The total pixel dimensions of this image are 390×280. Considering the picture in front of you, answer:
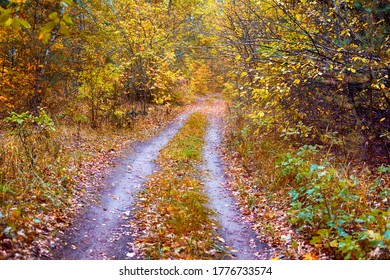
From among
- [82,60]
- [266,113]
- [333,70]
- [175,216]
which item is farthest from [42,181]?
[82,60]

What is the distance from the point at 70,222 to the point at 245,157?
6908 mm

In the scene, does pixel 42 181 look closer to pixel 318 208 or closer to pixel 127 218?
pixel 127 218

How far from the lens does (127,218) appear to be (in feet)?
23.3

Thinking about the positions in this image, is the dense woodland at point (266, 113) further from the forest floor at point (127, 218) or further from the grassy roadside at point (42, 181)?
the forest floor at point (127, 218)

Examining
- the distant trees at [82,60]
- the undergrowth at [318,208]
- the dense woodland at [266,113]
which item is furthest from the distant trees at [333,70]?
the distant trees at [82,60]

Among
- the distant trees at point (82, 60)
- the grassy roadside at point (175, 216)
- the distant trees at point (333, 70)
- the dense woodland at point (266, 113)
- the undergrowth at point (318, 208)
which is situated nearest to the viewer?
the undergrowth at point (318, 208)

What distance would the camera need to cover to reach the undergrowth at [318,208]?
15.8 feet

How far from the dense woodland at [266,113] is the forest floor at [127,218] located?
41 cm

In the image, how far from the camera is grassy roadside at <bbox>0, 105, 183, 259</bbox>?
5035 millimetres

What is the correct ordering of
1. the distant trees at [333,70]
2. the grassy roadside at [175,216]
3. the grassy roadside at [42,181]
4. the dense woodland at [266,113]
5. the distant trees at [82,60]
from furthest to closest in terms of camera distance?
the distant trees at [82,60], the distant trees at [333,70], the dense woodland at [266,113], the grassy roadside at [175,216], the grassy roadside at [42,181]

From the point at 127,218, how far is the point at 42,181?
1.96 m

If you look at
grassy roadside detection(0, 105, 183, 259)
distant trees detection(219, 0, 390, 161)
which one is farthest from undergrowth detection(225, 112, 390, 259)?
grassy roadside detection(0, 105, 183, 259)

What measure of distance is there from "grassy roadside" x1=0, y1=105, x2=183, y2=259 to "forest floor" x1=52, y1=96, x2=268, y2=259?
0.86 feet

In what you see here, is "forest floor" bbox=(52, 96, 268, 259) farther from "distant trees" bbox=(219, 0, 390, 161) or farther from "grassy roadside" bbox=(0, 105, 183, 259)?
"distant trees" bbox=(219, 0, 390, 161)
